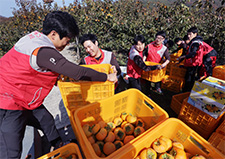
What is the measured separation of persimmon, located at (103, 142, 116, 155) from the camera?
129cm

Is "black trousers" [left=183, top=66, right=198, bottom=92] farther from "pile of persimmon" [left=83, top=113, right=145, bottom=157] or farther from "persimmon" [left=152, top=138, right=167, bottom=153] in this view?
"persimmon" [left=152, top=138, right=167, bottom=153]

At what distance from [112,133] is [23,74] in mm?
1218

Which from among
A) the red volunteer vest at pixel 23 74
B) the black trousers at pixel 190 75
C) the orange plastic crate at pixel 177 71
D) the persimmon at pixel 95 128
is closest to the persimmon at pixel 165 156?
the persimmon at pixel 95 128

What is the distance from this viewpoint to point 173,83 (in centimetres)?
384

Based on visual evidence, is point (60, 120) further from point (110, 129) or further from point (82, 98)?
point (110, 129)

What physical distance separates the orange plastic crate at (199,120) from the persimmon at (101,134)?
1.43 meters

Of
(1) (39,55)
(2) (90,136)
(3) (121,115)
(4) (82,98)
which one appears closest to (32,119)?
(4) (82,98)

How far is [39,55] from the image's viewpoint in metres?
1.09

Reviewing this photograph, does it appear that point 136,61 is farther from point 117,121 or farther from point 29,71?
point 29,71

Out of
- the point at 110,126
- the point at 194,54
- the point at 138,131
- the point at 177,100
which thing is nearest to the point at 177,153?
the point at 138,131

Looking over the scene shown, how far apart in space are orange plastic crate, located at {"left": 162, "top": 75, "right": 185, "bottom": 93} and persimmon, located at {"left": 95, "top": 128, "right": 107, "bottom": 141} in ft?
10.2

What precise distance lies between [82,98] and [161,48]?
2.51m

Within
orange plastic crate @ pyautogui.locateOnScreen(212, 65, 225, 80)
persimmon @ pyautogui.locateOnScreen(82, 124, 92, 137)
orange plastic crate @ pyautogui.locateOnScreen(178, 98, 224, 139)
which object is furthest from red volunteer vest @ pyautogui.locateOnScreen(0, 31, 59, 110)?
orange plastic crate @ pyautogui.locateOnScreen(212, 65, 225, 80)

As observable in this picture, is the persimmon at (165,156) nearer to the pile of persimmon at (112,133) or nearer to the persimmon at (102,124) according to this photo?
the pile of persimmon at (112,133)
